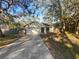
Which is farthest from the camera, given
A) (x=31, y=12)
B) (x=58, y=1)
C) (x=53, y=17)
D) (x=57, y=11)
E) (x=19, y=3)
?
(x=53, y=17)

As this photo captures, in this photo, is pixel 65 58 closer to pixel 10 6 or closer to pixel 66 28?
pixel 10 6

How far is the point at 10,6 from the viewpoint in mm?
Answer: 22719

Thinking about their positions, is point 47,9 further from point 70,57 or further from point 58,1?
point 70,57

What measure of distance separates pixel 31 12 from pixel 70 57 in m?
11.7

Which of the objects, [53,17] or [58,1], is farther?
[53,17]

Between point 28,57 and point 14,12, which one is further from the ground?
point 14,12

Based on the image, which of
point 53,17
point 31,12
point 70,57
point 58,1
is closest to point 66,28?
point 53,17

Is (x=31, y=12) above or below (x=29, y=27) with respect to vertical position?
above

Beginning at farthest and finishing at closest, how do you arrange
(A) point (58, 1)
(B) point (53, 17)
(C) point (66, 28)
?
(C) point (66, 28) → (B) point (53, 17) → (A) point (58, 1)

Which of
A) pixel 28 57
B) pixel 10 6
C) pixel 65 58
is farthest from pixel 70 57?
pixel 10 6

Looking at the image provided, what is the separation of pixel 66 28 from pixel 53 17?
6142 millimetres

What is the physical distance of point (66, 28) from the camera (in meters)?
33.4

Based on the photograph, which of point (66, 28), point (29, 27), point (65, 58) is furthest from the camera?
point (29, 27)

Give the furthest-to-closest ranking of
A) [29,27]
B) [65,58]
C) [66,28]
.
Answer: [29,27]
[66,28]
[65,58]
